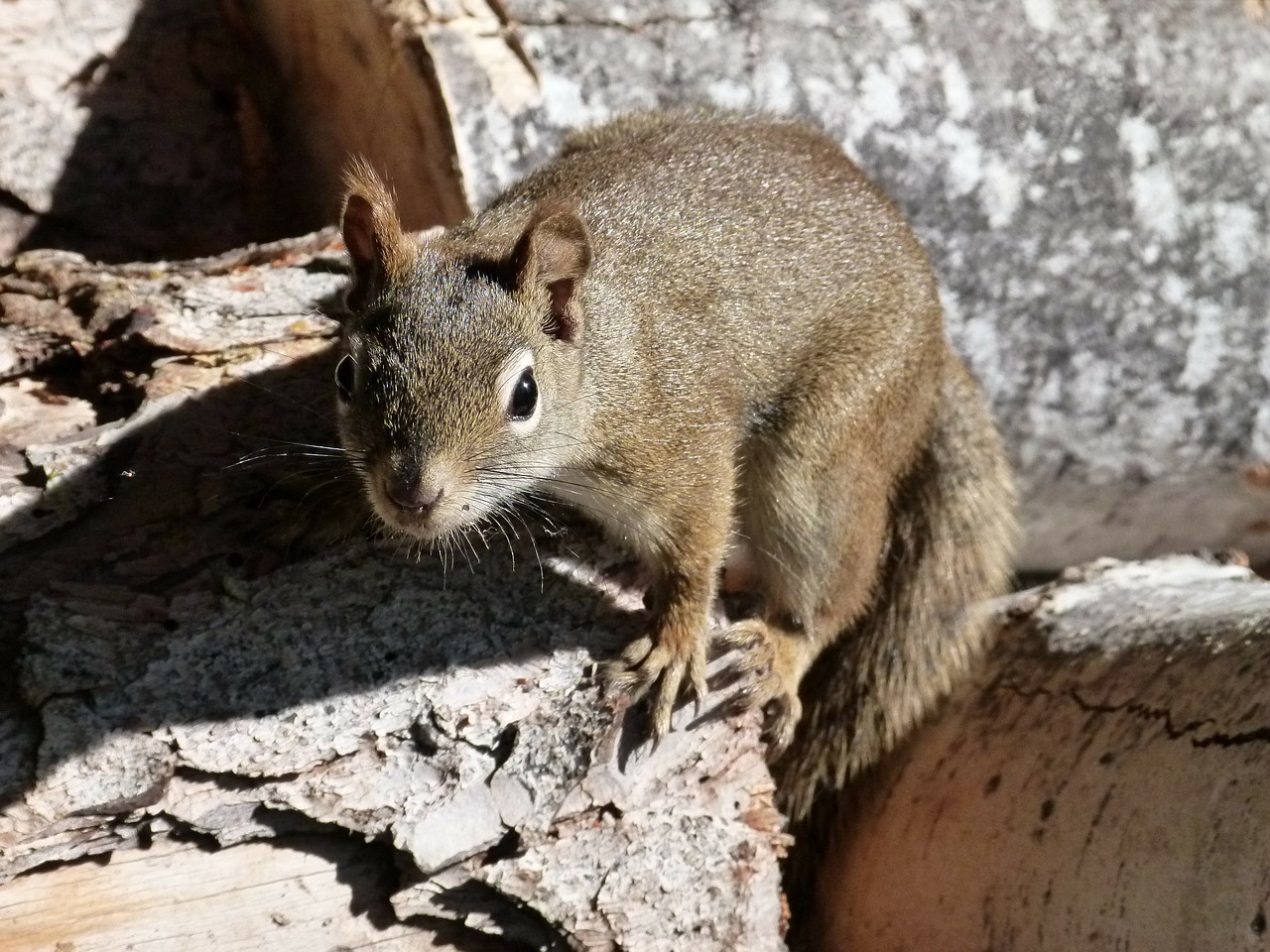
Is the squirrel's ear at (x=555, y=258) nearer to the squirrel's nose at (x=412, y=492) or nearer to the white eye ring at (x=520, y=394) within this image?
the white eye ring at (x=520, y=394)

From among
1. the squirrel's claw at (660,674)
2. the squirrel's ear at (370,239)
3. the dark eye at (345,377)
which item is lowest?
the squirrel's claw at (660,674)

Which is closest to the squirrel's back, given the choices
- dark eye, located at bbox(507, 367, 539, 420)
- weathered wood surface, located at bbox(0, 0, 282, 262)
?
dark eye, located at bbox(507, 367, 539, 420)

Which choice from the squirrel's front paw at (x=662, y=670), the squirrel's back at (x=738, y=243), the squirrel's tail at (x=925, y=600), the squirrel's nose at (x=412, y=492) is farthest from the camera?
the squirrel's tail at (x=925, y=600)

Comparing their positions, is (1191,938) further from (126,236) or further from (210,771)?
(126,236)

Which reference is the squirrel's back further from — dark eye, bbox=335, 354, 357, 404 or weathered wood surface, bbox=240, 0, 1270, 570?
dark eye, bbox=335, 354, 357, 404

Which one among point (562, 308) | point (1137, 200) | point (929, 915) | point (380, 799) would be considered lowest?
point (929, 915)

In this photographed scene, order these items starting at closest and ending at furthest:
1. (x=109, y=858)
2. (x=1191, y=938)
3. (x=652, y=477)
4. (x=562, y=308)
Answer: (x=1191, y=938)
(x=109, y=858)
(x=562, y=308)
(x=652, y=477)

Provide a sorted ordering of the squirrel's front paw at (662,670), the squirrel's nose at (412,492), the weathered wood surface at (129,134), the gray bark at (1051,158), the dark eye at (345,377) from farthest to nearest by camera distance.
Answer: the weathered wood surface at (129,134), the gray bark at (1051,158), the squirrel's front paw at (662,670), the dark eye at (345,377), the squirrel's nose at (412,492)

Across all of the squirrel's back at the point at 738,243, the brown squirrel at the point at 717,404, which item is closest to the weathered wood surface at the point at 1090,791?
the brown squirrel at the point at 717,404

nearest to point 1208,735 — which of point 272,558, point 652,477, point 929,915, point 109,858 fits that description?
point 929,915
